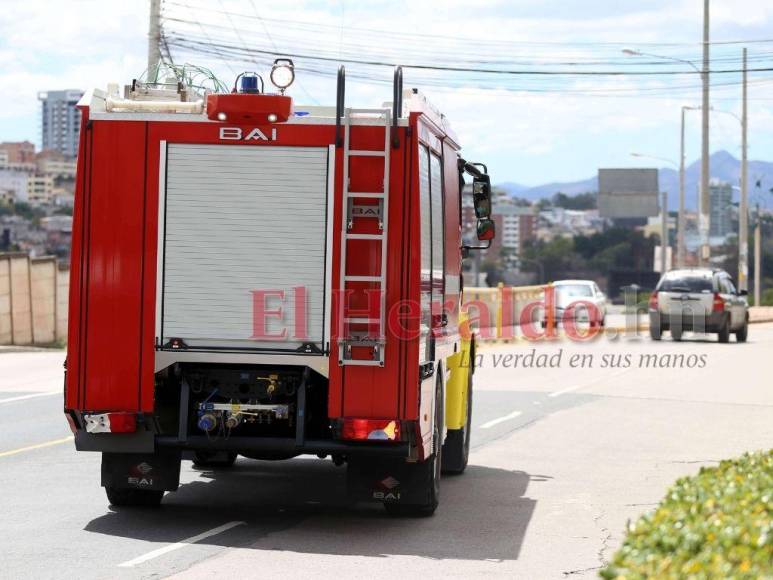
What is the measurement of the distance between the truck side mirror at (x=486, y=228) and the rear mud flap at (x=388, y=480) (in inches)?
121

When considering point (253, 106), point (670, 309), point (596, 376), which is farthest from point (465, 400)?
point (670, 309)

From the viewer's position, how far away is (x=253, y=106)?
32.4 feet

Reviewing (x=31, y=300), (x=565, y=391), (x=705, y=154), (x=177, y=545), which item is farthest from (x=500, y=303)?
(x=177, y=545)

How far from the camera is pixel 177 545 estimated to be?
9.59 meters

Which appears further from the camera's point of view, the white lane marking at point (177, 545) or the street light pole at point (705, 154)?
the street light pole at point (705, 154)

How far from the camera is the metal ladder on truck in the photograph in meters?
9.78

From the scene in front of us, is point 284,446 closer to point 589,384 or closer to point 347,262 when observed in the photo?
point 347,262

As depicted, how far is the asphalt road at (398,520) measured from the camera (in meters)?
9.16

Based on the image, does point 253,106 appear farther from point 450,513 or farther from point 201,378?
point 450,513

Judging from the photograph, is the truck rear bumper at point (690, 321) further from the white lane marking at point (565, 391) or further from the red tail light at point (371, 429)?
the red tail light at point (371, 429)

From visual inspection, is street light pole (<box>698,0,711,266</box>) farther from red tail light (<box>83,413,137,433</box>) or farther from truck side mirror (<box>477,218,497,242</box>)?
red tail light (<box>83,413,137,433</box>)

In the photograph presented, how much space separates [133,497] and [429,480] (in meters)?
2.19

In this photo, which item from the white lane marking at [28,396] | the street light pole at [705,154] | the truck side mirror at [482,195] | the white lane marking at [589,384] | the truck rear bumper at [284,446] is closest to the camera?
the truck rear bumper at [284,446]

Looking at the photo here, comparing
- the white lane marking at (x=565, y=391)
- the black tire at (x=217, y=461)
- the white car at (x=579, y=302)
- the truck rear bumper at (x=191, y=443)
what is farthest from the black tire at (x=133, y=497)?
the white car at (x=579, y=302)
